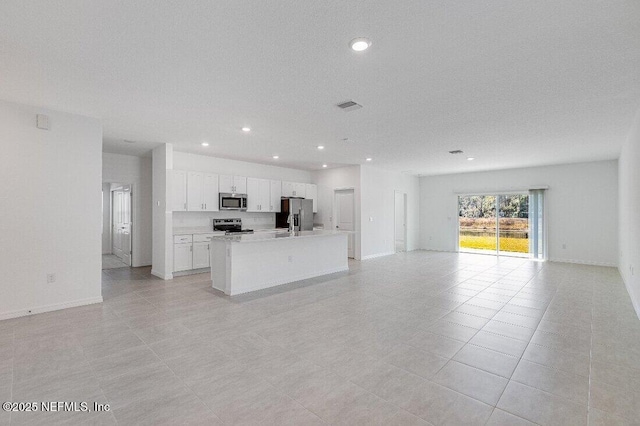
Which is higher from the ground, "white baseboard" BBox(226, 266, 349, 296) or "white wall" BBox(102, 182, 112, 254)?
"white wall" BBox(102, 182, 112, 254)

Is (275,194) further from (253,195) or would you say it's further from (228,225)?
(228,225)

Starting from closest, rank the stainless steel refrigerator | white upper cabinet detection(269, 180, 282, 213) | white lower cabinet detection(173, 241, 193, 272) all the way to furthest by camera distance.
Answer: white lower cabinet detection(173, 241, 193, 272), white upper cabinet detection(269, 180, 282, 213), the stainless steel refrigerator

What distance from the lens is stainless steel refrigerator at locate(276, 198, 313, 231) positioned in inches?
325

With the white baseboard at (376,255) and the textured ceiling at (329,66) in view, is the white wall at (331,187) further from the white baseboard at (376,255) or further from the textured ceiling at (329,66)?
the textured ceiling at (329,66)

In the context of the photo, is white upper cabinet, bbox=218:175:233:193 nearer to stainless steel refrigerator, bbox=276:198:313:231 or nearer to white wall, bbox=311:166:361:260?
stainless steel refrigerator, bbox=276:198:313:231

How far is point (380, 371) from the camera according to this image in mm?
2479

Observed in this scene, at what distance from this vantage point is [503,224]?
9102mm

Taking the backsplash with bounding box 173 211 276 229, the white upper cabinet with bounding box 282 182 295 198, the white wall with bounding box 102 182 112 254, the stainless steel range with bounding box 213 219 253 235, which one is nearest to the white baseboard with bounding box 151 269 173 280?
the backsplash with bounding box 173 211 276 229

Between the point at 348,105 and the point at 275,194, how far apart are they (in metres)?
4.85

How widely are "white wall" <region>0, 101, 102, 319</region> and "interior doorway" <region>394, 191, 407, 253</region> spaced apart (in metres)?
8.05

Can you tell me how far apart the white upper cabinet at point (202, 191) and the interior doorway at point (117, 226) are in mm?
1927

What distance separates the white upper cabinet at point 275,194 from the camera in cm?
813

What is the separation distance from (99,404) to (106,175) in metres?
6.29

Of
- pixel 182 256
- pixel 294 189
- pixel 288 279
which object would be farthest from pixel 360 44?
pixel 294 189
